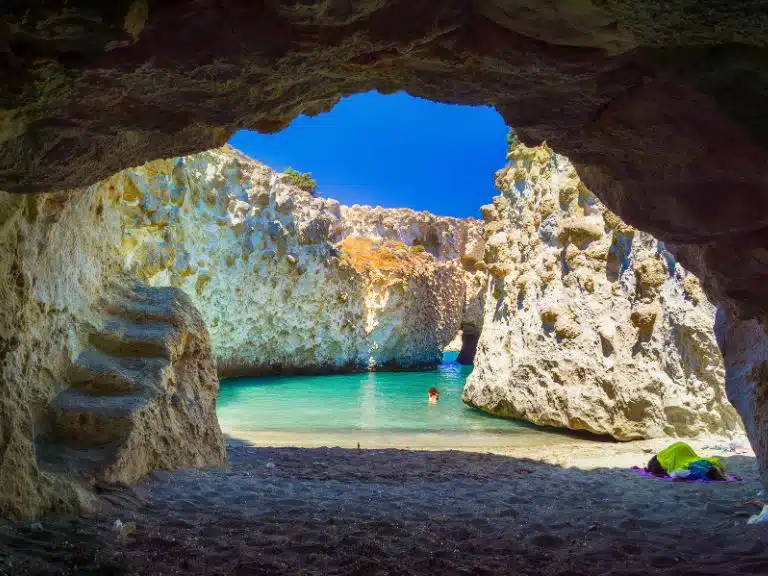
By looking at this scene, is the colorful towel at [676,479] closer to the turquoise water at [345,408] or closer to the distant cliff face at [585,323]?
the distant cliff face at [585,323]

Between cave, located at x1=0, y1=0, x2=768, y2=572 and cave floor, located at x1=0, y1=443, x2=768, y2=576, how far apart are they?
0.82 metres

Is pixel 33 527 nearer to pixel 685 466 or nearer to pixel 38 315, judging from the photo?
pixel 38 315

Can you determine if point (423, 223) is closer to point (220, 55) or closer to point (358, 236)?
point (358, 236)

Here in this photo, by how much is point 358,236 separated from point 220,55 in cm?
3895

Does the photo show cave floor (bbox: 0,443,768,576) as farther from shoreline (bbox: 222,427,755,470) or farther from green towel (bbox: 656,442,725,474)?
shoreline (bbox: 222,427,755,470)

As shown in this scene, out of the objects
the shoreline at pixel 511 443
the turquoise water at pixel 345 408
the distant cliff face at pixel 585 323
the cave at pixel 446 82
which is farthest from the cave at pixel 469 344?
the cave at pixel 446 82

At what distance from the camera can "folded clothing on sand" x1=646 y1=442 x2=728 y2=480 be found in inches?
267

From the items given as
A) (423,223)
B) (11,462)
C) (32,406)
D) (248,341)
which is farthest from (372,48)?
(423,223)

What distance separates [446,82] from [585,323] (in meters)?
10.5

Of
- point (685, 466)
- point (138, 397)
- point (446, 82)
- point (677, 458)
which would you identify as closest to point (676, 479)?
point (685, 466)

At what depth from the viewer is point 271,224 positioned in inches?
1048

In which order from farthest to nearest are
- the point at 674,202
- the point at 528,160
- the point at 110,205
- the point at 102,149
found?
1. the point at 528,160
2. the point at 110,205
3. the point at 674,202
4. the point at 102,149

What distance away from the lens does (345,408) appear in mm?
17969

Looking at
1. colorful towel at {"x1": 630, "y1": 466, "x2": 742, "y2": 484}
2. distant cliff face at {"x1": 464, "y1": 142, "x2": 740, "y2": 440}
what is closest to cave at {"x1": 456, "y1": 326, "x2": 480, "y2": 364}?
distant cliff face at {"x1": 464, "y1": 142, "x2": 740, "y2": 440}
